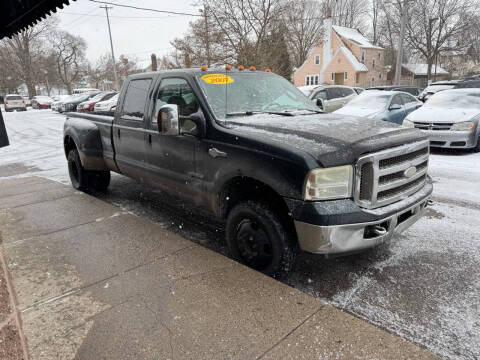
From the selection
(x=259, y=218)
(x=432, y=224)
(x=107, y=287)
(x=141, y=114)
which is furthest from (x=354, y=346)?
(x=141, y=114)

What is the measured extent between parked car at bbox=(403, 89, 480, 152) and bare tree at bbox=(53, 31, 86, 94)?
68.5 m

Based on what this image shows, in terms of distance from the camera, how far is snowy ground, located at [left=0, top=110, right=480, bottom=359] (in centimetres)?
251

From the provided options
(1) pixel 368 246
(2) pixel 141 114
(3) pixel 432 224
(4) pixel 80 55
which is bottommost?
(3) pixel 432 224

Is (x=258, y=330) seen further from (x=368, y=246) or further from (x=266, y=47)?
(x=266, y=47)

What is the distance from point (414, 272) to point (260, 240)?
147cm

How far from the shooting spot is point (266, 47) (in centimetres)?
2245

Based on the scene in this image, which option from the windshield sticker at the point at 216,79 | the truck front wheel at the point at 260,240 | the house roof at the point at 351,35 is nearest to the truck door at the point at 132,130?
the windshield sticker at the point at 216,79

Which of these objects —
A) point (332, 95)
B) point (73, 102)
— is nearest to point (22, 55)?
point (73, 102)

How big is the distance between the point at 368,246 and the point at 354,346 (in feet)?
2.56

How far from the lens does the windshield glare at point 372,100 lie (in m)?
10.2

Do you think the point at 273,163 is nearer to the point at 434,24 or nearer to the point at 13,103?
the point at 13,103

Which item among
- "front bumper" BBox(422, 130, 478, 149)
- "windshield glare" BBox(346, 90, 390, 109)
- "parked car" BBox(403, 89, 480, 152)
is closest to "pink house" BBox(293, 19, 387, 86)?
"windshield glare" BBox(346, 90, 390, 109)

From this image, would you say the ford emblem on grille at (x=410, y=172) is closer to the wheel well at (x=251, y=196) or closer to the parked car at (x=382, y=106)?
the wheel well at (x=251, y=196)

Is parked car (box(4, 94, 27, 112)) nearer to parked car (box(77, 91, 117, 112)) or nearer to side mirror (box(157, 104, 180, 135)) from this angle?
parked car (box(77, 91, 117, 112))
